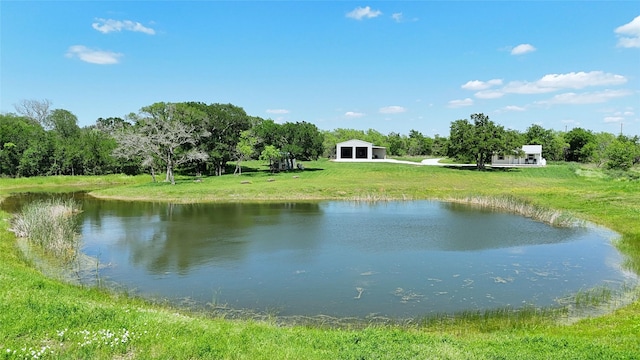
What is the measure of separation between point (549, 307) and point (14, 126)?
8333 centimetres

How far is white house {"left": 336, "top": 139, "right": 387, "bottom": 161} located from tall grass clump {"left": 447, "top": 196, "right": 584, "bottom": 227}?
152ft

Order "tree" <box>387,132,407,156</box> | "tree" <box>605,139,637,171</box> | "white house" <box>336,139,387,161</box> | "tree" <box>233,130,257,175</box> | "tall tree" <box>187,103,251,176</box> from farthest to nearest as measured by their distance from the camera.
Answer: "tree" <box>387,132,407,156</box> < "white house" <box>336,139,387,161</box> < "tree" <box>605,139,637,171</box> < "tree" <box>233,130,257,175</box> < "tall tree" <box>187,103,251,176</box>

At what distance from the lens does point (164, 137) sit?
5491cm

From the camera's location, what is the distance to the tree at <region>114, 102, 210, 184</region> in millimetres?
55094

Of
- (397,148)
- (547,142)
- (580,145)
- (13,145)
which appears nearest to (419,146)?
(397,148)

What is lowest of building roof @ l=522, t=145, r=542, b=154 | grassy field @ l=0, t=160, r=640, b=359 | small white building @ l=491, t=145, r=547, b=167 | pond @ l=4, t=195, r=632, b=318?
pond @ l=4, t=195, r=632, b=318

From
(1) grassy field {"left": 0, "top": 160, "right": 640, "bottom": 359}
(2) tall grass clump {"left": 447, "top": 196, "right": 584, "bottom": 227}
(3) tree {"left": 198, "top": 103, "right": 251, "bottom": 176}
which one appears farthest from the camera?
(3) tree {"left": 198, "top": 103, "right": 251, "bottom": 176}

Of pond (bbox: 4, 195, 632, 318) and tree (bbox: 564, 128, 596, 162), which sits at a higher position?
tree (bbox: 564, 128, 596, 162)

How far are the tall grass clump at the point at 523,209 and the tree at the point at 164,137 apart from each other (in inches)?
1403

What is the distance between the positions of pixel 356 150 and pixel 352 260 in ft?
240

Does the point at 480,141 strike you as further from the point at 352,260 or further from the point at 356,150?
the point at 352,260

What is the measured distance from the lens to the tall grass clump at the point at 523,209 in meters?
30.5

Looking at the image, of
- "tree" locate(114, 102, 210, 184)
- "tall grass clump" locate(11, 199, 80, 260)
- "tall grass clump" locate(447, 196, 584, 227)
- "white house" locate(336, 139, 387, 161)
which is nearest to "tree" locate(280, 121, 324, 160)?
"tree" locate(114, 102, 210, 184)

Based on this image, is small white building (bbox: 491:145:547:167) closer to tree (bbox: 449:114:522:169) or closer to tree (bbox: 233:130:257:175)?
tree (bbox: 449:114:522:169)
